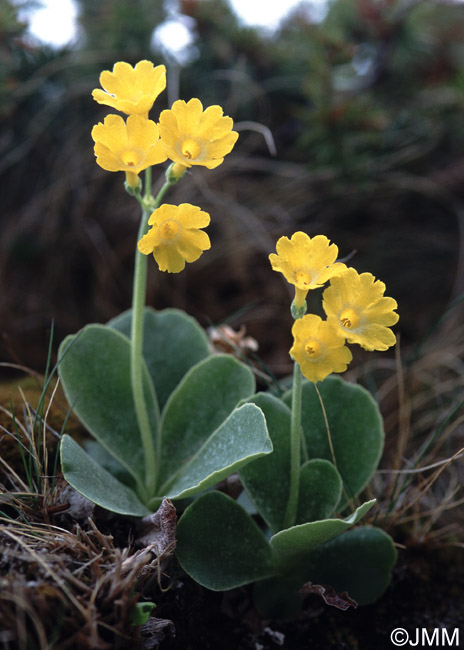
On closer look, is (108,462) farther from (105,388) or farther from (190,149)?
(190,149)

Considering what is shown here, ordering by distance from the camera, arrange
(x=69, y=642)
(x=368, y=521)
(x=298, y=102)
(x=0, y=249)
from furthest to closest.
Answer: (x=298, y=102)
(x=0, y=249)
(x=368, y=521)
(x=69, y=642)

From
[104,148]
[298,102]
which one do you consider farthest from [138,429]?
[298,102]

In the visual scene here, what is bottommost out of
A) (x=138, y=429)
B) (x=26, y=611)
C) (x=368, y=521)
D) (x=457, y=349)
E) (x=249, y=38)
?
(x=457, y=349)

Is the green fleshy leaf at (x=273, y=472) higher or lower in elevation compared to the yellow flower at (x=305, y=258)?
lower

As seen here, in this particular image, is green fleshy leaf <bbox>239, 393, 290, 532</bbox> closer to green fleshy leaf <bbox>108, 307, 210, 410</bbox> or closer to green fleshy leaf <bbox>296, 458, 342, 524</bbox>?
green fleshy leaf <bbox>296, 458, 342, 524</bbox>

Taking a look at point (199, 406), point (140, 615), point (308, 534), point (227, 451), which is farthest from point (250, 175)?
point (140, 615)

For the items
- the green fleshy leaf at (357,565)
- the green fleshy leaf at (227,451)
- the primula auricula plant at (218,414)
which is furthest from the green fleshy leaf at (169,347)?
the green fleshy leaf at (357,565)

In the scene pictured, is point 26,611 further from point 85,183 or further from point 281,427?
point 85,183

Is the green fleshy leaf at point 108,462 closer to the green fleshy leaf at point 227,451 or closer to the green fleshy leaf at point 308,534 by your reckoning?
the green fleshy leaf at point 227,451
